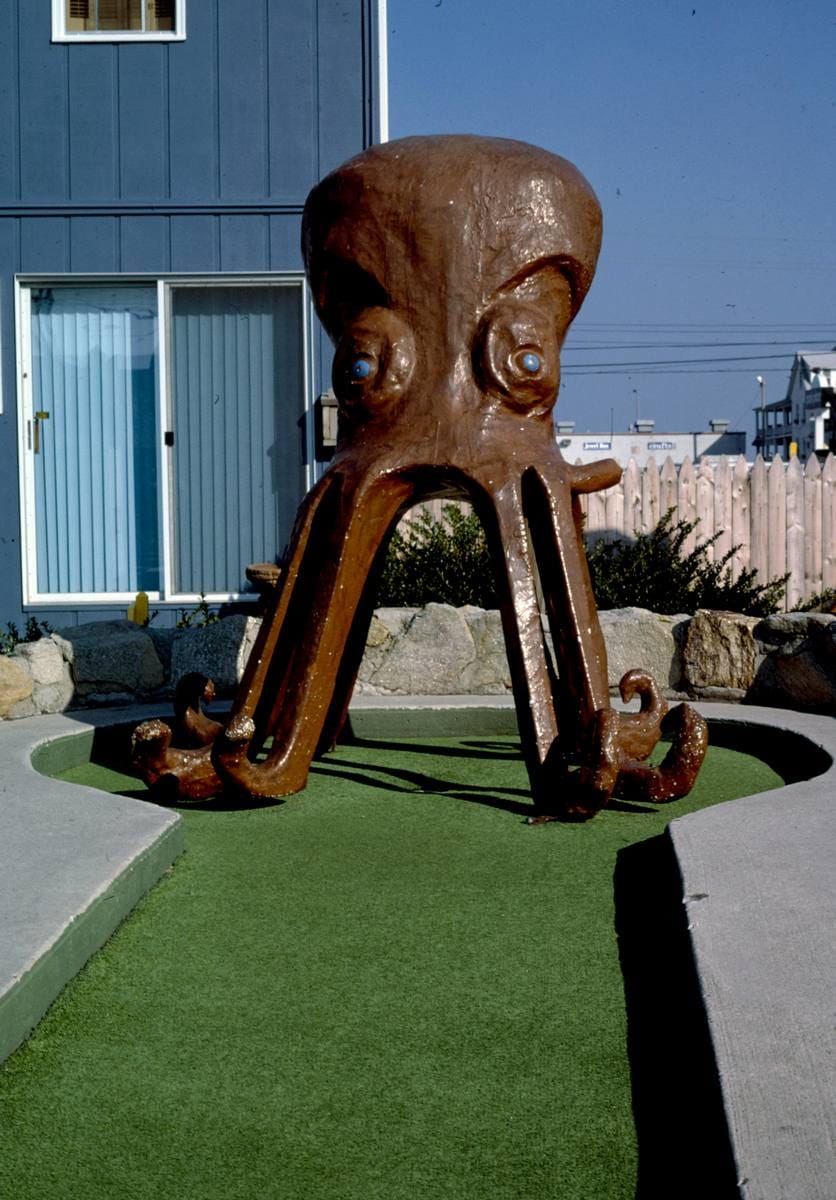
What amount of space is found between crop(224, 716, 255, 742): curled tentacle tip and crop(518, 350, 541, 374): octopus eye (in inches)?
60.3

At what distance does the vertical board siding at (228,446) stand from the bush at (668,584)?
2.39 meters

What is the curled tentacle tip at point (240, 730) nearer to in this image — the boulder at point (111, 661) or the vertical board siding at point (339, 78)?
the boulder at point (111, 661)

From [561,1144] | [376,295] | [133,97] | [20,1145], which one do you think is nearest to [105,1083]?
[20,1145]

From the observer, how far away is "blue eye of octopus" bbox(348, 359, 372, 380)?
4.78 m

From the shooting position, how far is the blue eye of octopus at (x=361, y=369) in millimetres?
4777

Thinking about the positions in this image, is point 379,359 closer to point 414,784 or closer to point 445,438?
point 445,438

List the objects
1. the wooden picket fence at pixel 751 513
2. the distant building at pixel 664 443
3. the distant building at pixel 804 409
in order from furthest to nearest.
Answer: the distant building at pixel 664 443 < the distant building at pixel 804 409 < the wooden picket fence at pixel 751 513

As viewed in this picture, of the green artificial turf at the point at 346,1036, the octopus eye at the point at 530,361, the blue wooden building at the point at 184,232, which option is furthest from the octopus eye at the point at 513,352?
the blue wooden building at the point at 184,232

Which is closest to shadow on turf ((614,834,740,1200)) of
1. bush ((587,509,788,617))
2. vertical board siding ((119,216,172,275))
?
bush ((587,509,788,617))

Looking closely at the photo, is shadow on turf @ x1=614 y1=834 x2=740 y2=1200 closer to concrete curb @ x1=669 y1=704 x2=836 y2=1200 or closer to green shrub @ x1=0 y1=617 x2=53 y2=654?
concrete curb @ x1=669 y1=704 x2=836 y2=1200

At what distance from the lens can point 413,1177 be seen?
6.93ft

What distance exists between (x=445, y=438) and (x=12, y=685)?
3.07 meters

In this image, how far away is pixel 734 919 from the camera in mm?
3070

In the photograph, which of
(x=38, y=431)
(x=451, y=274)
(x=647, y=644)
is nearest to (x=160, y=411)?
(x=38, y=431)
